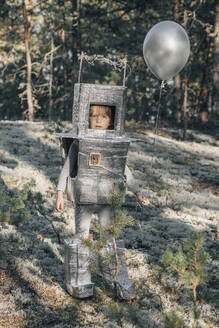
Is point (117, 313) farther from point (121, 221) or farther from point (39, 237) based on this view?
point (39, 237)

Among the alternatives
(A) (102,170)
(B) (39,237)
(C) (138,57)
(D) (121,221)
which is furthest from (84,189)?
(C) (138,57)

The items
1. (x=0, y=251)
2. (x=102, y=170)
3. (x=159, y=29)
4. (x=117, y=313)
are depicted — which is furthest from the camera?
(x=159, y=29)

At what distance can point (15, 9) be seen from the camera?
2005cm

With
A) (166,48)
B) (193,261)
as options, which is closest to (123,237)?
(166,48)

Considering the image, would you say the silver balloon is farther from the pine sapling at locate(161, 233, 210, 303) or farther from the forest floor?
the pine sapling at locate(161, 233, 210, 303)

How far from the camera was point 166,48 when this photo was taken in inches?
276

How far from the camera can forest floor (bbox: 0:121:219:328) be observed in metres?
4.28

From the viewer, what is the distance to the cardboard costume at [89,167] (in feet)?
14.4

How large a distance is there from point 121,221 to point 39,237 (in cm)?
331

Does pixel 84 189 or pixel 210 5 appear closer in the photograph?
pixel 84 189

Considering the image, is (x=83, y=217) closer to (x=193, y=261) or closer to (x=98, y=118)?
(x=98, y=118)

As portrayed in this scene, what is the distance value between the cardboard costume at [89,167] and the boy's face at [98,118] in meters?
0.06

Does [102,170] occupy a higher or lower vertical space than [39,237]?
higher

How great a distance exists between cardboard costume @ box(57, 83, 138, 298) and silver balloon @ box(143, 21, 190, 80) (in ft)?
9.98
